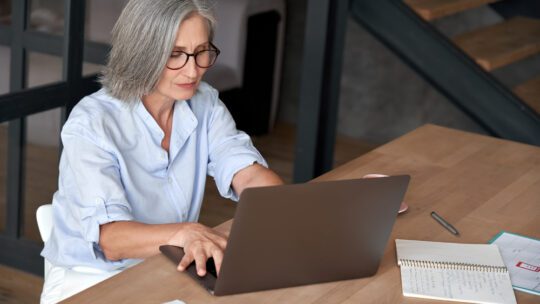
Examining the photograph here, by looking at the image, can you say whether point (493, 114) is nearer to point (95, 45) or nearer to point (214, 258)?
point (95, 45)

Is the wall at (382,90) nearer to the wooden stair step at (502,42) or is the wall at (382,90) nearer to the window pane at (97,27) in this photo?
the wooden stair step at (502,42)

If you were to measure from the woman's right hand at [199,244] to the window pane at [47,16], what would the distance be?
1.56 metres

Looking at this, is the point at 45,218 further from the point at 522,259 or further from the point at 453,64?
the point at 453,64

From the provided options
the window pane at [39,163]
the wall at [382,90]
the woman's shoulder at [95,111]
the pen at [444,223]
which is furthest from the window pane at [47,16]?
the wall at [382,90]

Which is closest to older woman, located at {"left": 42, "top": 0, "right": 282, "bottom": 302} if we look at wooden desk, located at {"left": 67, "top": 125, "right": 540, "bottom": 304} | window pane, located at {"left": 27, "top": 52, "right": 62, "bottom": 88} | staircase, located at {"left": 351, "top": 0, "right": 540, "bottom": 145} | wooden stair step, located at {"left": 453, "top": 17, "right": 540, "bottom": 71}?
wooden desk, located at {"left": 67, "top": 125, "right": 540, "bottom": 304}

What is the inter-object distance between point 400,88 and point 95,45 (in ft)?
8.64

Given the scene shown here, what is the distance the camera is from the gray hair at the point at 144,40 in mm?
2391

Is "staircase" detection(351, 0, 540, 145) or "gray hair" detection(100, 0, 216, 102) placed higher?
"gray hair" detection(100, 0, 216, 102)

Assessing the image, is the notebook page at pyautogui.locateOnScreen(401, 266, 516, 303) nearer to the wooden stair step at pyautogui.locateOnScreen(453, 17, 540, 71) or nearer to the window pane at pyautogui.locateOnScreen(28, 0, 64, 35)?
the window pane at pyautogui.locateOnScreen(28, 0, 64, 35)

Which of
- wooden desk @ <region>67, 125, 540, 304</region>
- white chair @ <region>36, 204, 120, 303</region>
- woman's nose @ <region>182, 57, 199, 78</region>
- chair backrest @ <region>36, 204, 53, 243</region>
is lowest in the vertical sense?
white chair @ <region>36, 204, 120, 303</region>

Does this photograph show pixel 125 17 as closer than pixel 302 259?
No

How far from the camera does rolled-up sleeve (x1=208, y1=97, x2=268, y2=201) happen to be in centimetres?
266

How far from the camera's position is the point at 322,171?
4211 mm

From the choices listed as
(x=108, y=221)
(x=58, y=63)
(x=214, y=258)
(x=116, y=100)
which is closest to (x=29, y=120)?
(x=58, y=63)
